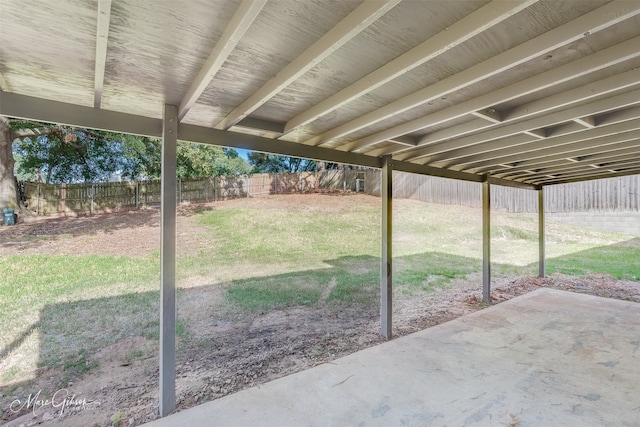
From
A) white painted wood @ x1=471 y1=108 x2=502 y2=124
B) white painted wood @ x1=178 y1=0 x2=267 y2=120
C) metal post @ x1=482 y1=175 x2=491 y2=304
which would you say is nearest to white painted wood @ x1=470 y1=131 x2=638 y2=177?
metal post @ x1=482 y1=175 x2=491 y2=304

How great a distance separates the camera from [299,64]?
5.12 feet

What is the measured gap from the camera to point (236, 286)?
5719mm

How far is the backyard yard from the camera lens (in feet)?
9.72

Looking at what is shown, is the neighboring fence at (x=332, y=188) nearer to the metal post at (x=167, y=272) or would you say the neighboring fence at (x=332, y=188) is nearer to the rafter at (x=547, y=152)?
the rafter at (x=547, y=152)

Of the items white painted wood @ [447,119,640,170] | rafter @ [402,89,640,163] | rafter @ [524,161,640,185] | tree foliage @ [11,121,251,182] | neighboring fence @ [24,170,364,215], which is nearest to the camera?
rafter @ [402,89,640,163]

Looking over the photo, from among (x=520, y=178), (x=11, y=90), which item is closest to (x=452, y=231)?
(x=520, y=178)

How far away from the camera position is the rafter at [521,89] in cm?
148

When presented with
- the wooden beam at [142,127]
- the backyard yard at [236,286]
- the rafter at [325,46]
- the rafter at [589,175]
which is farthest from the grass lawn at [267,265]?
the rafter at [325,46]

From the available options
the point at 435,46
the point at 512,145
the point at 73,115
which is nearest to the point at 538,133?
the point at 512,145

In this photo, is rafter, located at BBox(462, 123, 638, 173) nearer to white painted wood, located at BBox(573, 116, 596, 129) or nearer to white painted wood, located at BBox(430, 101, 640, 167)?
white painted wood, located at BBox(430, 101, 640, 167)

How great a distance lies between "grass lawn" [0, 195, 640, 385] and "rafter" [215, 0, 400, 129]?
3381mm

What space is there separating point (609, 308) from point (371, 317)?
346cm

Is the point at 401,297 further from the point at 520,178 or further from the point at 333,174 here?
the point at 333,174

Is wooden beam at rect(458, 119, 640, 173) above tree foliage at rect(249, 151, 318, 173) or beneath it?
beneath
